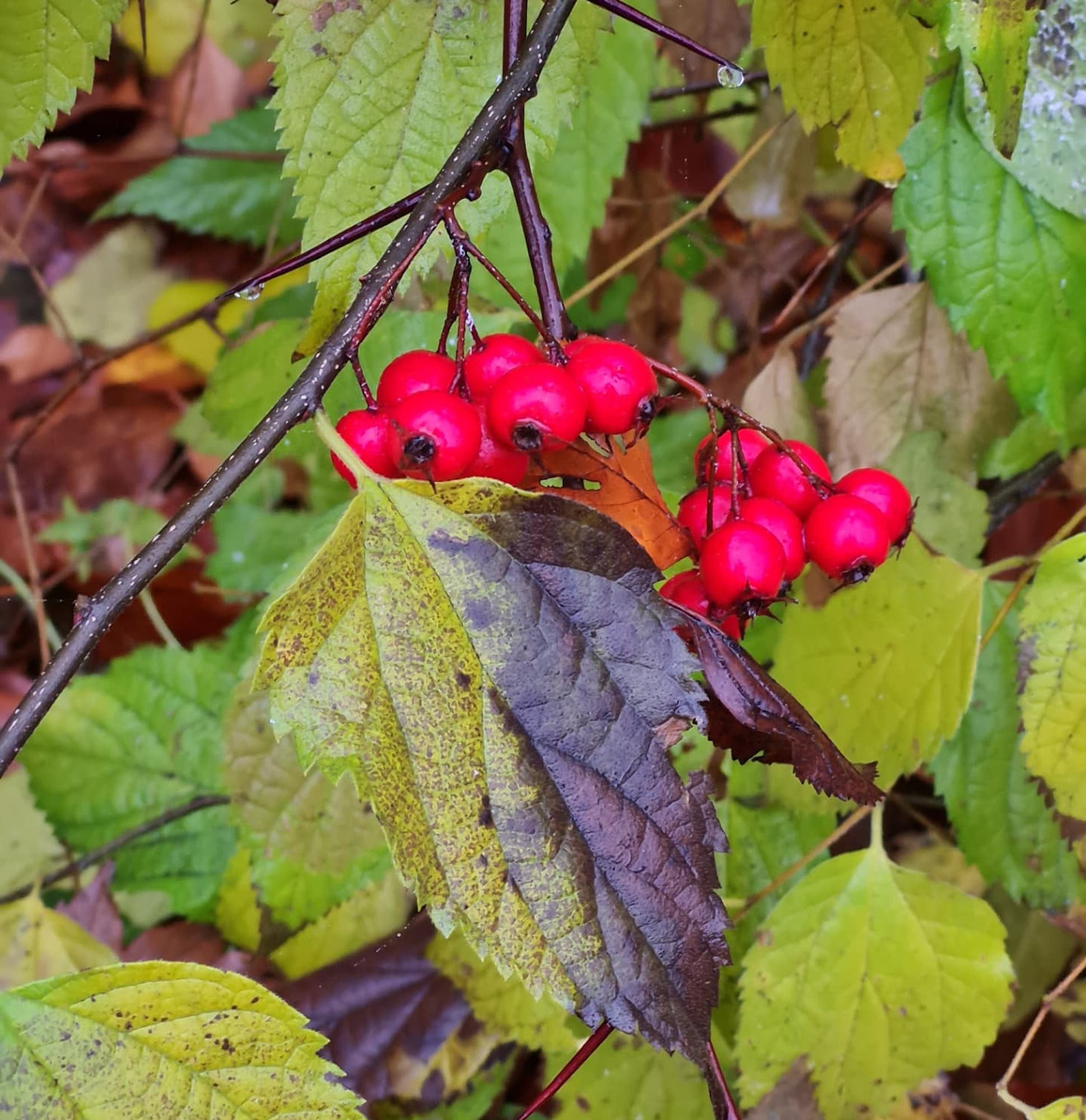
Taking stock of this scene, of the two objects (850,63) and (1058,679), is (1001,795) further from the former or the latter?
(850,63)

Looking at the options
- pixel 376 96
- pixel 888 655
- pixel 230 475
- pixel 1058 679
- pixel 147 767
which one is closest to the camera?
pixel 230 475

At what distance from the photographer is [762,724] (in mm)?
610

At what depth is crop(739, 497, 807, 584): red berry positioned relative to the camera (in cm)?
70

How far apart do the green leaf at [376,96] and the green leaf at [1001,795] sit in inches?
33.6

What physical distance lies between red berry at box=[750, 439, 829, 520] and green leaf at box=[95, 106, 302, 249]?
62.8 inches

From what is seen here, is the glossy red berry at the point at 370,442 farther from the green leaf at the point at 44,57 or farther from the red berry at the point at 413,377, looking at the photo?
the green leaf at the point at 44,57

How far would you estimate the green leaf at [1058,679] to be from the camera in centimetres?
98

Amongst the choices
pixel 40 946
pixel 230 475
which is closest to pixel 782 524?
pixel 230 475

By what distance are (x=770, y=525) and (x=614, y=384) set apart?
16 cm

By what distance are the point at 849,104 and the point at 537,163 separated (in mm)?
495

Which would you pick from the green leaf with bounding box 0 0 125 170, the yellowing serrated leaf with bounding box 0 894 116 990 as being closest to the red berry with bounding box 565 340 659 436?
the green leaf with bounding box 0 0 125 170

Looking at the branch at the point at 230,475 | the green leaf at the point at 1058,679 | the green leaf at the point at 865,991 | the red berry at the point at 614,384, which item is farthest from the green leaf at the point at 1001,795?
the branch at the point at 230,475

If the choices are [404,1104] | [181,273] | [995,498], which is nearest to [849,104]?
[995,498]

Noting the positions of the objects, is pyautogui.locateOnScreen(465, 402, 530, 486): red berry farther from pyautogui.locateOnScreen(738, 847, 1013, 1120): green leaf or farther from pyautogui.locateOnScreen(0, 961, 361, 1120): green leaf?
pyautogui.locateOnScreen(738, 847, 1013, 1120): green leaf
